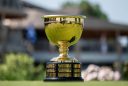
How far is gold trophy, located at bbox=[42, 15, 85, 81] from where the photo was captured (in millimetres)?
9039

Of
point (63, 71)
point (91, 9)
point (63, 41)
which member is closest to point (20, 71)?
point (63, 41)

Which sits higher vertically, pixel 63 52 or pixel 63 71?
pixel 63 52

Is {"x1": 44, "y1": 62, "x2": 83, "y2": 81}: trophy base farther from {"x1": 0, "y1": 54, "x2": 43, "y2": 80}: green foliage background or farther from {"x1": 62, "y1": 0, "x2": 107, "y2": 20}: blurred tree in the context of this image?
{"x1": 62, "y1": 0, "x2": 107, "y2": 20}: blurred tree

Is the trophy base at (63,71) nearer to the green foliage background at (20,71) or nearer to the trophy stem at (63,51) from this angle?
the trophy stem at (63,51)

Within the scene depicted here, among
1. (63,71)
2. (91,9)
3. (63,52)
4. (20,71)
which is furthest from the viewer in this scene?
(91,9)

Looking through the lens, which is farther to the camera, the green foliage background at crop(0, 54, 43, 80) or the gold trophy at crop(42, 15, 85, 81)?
the green foliage background at crop(0, 54, 43, 80)

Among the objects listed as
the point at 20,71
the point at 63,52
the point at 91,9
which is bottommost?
the point at 20,71

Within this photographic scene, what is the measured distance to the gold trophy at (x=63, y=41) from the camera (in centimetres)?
904

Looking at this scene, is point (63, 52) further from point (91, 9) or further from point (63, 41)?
point (91, 9)

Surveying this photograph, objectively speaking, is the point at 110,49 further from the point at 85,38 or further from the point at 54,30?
the point at 54,30

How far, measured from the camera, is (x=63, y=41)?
9234 millimetres

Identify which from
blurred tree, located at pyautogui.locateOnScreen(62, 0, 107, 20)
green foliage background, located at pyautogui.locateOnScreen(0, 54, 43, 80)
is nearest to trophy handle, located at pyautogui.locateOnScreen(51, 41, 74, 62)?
green foliage background, located at pyautogui.locateOnScreen(0, 54, 43, 80)

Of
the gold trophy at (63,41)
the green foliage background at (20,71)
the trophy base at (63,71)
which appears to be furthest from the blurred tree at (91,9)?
the trophy base at (63,71)

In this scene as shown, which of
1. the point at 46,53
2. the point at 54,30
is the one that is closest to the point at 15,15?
the point at 46,53
